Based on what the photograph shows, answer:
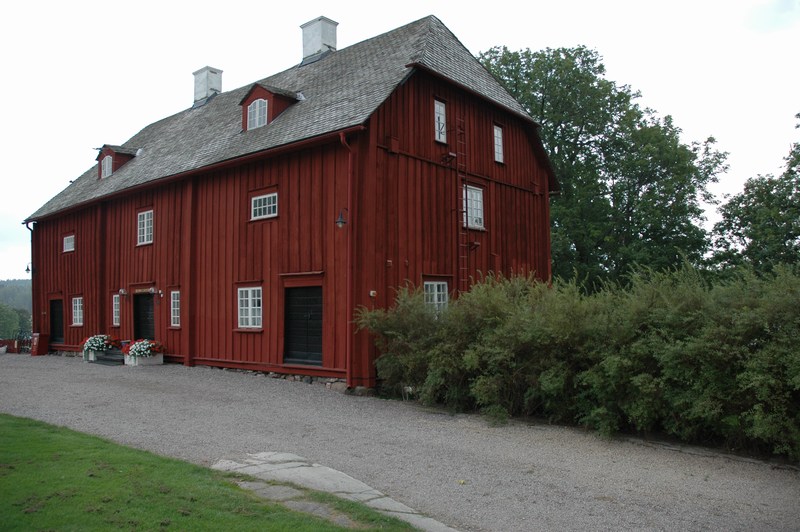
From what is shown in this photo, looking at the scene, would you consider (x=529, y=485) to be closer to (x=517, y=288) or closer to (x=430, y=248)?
(x=517, y=288)

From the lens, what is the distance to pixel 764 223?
26.7 meters

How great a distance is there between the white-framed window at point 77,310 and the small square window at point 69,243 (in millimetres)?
1955

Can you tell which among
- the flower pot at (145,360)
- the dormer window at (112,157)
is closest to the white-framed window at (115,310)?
the flower pot at (145,360)

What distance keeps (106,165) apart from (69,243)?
11.0 feet

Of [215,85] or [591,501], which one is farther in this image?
[215,85]

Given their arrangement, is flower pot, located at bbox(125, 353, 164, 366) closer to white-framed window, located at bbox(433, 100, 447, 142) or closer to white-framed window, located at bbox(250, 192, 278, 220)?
white-framed window, located at bbox(250, 192, 278, 220)

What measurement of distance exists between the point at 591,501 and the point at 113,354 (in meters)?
18.8

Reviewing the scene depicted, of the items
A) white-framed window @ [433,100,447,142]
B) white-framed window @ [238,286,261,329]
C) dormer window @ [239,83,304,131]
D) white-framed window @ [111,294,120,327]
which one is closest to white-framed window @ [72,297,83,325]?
white-framed window @ [111,294,120,327]

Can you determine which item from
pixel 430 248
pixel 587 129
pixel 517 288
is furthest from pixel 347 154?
pixel 587 129

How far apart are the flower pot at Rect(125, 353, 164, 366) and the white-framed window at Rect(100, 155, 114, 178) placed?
30.1 feet

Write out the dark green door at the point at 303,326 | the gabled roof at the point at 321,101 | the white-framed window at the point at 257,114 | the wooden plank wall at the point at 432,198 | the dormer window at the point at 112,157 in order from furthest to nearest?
the dormer window at the point at 112,157, the white-framed window at the point at 257,114, the gabled roof at the point at 321,101, the dark green door at the point at 303,326, the wooden plank wall at the point at 432,198

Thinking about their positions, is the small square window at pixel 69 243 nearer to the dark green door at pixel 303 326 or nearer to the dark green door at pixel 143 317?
the dark green door at pixel 143 317

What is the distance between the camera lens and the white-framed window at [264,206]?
53.8ft

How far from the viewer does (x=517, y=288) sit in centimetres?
1210
